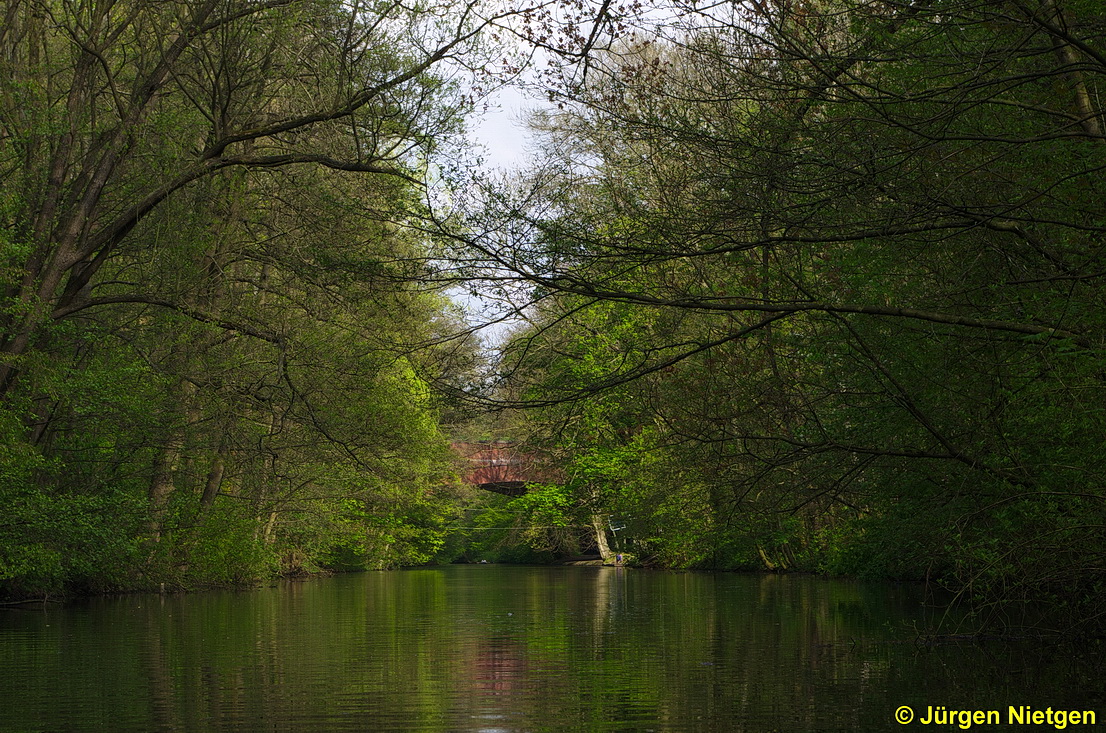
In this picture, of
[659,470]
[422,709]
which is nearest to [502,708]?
[422,709]

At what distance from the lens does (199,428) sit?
21828 mm

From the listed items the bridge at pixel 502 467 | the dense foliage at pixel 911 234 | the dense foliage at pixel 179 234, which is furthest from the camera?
the bridge at pixel 502 467

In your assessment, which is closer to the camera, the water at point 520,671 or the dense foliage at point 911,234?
the water at point 520,671

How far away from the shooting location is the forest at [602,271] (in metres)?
9.37

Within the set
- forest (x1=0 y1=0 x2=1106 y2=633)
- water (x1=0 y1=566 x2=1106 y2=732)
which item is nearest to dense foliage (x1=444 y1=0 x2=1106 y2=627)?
forest (x1=0 y1=0 x2=1106 y2=633)

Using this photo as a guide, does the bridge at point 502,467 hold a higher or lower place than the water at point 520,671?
higher

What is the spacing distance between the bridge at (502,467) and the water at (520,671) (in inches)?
940

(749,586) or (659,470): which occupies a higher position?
(659,470)

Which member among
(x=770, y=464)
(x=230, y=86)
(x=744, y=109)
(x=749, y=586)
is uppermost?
(x=230, y=86)

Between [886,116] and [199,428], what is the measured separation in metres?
16.5

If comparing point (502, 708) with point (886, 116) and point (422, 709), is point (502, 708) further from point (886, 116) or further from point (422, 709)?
point (886, 116)

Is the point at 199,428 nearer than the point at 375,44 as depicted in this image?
No
